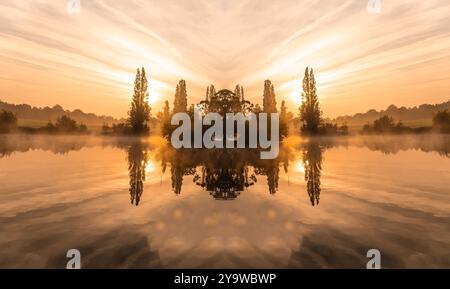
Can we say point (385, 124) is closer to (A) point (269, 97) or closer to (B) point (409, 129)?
(B) point (409, 129)

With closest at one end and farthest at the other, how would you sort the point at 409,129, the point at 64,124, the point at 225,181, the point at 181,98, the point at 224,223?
the point at 224,223, the point at 225,181, the point at 181,98, the point at 64,124, the point at 409,129

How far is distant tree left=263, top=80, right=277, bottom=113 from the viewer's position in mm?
87000

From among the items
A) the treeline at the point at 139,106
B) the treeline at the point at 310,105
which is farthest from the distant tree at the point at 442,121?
the treeline at the point at 139,106

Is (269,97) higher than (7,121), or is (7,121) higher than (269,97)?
(269,97)

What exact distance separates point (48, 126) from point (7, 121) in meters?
16.1

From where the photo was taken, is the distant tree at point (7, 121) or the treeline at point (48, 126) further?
the treeline at point (48, 126)

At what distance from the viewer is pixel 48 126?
103 meters

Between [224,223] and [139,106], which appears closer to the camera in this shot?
[224,223]

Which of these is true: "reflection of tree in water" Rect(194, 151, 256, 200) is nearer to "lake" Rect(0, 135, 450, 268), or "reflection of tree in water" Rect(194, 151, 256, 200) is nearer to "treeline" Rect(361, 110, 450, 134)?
"lake" Rect(0, 135, 450, 268)

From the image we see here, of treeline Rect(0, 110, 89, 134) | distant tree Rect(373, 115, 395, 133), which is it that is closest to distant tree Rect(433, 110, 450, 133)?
distant tree Rect(373, 115, 395, 133)

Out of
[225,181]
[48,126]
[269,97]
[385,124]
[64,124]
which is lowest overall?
[225,181]

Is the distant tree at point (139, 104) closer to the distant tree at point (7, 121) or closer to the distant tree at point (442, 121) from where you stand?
the distant tree at point (7, 121)

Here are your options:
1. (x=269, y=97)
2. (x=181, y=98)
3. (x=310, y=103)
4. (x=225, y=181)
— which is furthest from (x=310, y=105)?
(x=225, y=181)

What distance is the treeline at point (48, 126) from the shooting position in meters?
87.2
